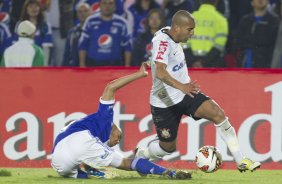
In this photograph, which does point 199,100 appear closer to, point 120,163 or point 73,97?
point 120,163

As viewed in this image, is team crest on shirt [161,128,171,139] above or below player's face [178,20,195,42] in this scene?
below

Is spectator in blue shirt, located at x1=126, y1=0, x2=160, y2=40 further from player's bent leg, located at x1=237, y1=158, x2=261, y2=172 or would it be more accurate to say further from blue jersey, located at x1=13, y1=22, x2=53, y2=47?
player's bent leg, located at x1=237, y1=158, x2=261, y2=172

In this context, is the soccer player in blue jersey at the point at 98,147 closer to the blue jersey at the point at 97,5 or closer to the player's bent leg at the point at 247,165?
the player's bent leg at the point at 247,165

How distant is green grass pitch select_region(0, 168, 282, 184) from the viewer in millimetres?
13578

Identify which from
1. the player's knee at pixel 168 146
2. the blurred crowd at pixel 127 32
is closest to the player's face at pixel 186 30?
the player's knee at pixel 168 146

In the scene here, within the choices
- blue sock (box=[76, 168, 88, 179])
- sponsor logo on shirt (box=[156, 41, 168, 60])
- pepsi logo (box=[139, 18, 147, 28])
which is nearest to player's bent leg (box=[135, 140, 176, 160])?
blue sock (box=[76, 168, 88, 179])

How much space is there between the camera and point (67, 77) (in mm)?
16375

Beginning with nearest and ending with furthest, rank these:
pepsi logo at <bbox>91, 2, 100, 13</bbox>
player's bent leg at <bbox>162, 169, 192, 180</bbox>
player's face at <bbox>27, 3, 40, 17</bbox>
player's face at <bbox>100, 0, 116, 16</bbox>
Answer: player's bent leg at <bbox>162, 169, 192, 180</bbox>, player's face at <bbox>100, 0, 116, 16</bbox>, player's face at <bbox>27, 3, 40, 17</bbox>, pepsi logo at <bbox>91, 2, 100, 13</bbox>

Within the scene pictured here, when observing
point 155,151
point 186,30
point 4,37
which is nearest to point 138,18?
point 4,37

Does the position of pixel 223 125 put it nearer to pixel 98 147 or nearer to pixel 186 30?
pixel 186 30

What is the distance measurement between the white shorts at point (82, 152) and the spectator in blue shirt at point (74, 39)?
19.2 ft

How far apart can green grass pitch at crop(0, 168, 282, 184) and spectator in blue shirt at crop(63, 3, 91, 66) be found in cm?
422

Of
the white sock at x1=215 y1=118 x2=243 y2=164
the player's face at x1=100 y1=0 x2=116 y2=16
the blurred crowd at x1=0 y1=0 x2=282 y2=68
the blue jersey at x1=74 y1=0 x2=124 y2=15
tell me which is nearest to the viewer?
the white sock at x1=215 y1=118 x2=243 y2=164

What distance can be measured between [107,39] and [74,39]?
2.81ft
